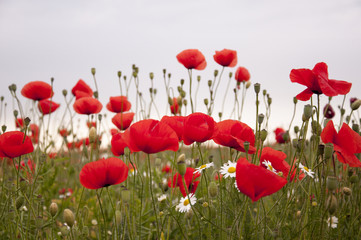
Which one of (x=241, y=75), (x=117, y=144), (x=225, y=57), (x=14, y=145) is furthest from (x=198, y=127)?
Answer: (x=241, y=75)

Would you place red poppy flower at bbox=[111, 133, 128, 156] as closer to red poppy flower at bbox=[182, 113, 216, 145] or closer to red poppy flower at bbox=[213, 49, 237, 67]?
red poppy flower at bbox=[182, 113, 216, 145]

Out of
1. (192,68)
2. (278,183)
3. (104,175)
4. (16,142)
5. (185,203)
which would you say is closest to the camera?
(278,183)

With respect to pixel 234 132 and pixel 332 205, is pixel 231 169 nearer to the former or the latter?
pixel 234 132

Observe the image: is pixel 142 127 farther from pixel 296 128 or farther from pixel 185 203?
pixel 296 128

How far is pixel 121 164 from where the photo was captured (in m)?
1.40

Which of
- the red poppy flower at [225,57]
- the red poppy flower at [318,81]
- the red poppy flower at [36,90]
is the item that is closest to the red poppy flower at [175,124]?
the red poppy flower at [318,81]

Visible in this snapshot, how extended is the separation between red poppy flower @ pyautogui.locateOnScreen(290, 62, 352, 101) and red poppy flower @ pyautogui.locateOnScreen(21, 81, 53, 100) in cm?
200

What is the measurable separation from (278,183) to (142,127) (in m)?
0.52

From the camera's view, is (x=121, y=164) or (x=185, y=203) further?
(x=185, y=203)

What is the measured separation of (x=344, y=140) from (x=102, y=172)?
1054 mm

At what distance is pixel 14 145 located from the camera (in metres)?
1.60

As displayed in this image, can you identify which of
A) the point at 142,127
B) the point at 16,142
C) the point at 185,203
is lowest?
the point at 185,203

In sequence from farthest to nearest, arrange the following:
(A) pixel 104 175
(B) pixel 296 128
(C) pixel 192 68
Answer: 1. (C) pixel 192 68
2. (B) pixel 296 128
3. (A) pixel 104 175

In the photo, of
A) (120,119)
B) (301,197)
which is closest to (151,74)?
(120,119)
